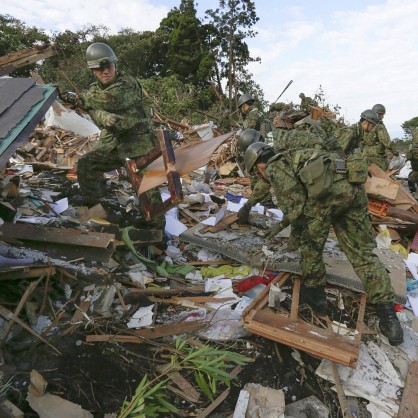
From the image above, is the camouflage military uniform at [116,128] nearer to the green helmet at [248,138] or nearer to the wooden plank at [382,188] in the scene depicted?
the green helmet at [248,138]

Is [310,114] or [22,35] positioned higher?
[22,35]

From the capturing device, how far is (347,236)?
300 cm

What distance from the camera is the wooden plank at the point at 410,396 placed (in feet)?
7.45

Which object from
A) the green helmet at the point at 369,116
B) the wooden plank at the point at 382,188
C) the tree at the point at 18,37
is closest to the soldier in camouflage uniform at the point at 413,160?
the green helmet at the point at 369,116

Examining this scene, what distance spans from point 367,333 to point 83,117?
9.63 meters

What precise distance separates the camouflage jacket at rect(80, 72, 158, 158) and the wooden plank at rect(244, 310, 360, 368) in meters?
2.28

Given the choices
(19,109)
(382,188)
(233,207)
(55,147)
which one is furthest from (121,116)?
(55,147)

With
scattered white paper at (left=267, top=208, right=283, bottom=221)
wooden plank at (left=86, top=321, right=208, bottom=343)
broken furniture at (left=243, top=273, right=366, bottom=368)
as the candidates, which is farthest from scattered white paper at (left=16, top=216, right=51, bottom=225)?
scattered white paper at (left=267, top=208, right=283, bottom=221)

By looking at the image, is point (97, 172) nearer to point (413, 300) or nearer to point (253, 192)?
point (253, 192)

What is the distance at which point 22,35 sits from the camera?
58.4ft

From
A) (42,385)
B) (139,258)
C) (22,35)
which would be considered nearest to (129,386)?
(42,385)

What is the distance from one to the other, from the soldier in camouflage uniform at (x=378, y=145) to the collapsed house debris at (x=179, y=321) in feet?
11.4

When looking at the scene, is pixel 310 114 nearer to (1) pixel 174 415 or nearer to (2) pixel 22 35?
(1) pixel 174 415

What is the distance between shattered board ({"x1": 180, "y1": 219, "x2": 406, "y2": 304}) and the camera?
3354mm
